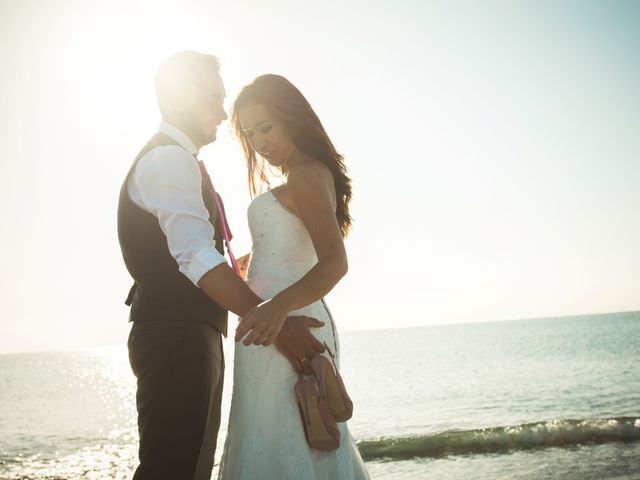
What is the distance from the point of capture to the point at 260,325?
199 centimetres

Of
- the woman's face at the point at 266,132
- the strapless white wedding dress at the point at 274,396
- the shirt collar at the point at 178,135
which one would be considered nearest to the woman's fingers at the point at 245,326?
the strapless white wedding dress at the point at 274,396

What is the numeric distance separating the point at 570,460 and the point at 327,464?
938cm

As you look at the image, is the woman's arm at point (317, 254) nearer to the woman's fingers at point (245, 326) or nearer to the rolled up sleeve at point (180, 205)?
the woman's fingers at point (245, 326)

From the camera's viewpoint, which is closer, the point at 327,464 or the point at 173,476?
the point at 173,476

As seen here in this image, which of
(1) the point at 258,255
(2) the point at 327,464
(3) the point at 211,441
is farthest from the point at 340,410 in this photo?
(1) the point at 258,255

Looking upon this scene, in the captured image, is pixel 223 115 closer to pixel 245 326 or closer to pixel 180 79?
pixel 180 79

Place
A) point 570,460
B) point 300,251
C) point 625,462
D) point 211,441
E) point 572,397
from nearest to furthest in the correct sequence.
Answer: point 211,441, point 300,251, point 625,462, point 570,460, point 572,397

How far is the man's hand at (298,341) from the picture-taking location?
2262 millimetres

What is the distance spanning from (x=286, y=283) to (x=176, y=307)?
1.77ft

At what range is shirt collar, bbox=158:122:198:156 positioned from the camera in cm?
249

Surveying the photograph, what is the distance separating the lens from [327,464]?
2369 mm

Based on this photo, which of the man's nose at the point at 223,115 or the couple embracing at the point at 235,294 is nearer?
the couple embracing at the point at 235,294

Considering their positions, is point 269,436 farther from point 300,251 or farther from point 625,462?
→ point 625,462

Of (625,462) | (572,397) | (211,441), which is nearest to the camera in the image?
(211,441)
